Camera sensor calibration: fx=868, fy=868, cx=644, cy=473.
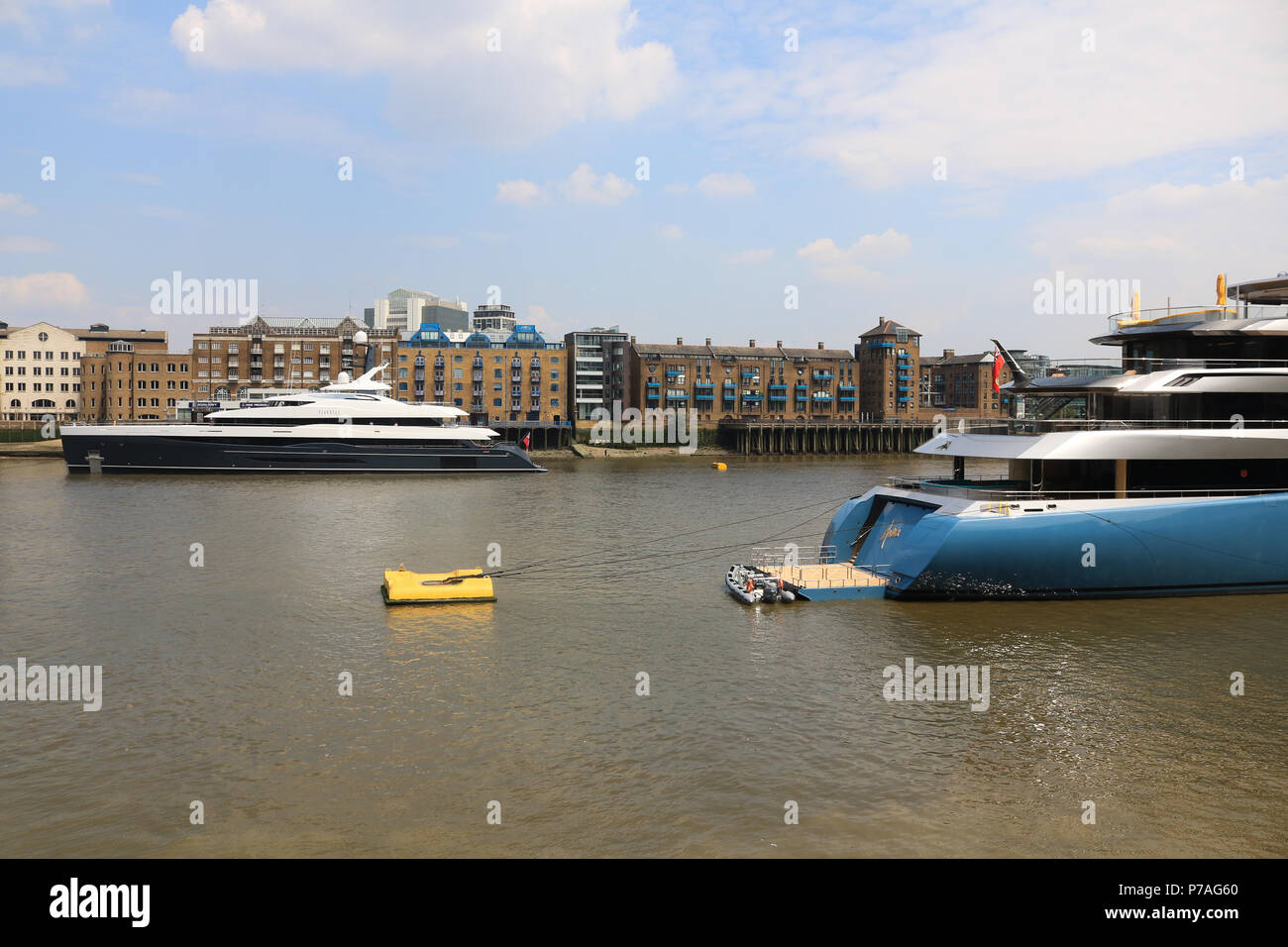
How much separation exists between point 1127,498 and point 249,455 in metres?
65.5

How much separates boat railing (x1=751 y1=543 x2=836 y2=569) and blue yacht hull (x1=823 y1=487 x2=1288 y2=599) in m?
3.98

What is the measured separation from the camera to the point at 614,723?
15.5m

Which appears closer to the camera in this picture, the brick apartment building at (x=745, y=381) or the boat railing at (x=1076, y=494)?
the boat railing at (x=1076, y=494)

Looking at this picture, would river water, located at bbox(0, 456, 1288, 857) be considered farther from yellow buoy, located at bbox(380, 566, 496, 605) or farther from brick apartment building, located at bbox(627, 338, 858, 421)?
brick apartment building, located at bbox(627, 338, 858, 421)

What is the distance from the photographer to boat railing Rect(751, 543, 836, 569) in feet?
91.8

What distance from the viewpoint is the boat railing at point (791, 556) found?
2798 centimetres

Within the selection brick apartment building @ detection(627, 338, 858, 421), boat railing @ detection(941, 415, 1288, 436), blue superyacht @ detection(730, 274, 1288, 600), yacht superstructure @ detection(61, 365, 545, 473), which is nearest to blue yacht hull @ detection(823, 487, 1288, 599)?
blue superyacht @ detection(730, 274, 1288, 600)

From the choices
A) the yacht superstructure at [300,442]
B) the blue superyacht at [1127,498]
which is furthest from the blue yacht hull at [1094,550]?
the yacht superstructure at [300,442]

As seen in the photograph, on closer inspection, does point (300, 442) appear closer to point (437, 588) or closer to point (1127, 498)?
point (437, 588)

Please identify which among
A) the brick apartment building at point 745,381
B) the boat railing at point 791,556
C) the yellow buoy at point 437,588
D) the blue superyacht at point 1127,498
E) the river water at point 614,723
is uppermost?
the brick apartment building at point 745,381

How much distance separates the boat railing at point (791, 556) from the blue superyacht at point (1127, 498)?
1730 millimetres

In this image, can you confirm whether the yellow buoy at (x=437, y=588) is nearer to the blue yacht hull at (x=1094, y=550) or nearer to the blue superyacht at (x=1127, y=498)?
the blue superyacht at (x=1127, y=498)

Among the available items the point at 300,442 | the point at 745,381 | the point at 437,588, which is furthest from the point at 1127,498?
the point at 745,381
